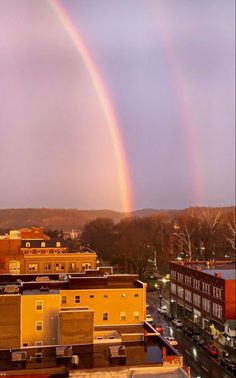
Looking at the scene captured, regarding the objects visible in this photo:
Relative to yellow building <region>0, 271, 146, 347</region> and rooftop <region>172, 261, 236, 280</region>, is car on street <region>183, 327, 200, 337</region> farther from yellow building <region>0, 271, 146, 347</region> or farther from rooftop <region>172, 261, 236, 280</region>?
yellow building <region>0, 271, 146, 347</region>

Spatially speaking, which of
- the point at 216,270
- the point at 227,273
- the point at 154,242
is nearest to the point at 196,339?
the point at 227,273

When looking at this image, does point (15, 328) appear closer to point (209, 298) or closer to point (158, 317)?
point (209, 298)

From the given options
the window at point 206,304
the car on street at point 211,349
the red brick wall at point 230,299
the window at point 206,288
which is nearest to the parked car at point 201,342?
the car on street at point 211,349

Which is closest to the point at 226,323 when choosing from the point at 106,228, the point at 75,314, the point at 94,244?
the point at 75,314

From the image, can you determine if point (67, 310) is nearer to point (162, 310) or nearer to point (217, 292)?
point (217, 292)

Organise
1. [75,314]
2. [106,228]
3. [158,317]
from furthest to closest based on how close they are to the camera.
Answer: [106,228] < [158,317] < [75,314]

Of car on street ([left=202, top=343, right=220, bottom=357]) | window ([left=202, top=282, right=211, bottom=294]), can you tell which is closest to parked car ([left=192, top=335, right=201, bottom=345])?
car on street ([left=202, top=343, right=220, bottom=357])

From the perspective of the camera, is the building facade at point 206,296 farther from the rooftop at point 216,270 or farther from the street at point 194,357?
the street at point 194,357
